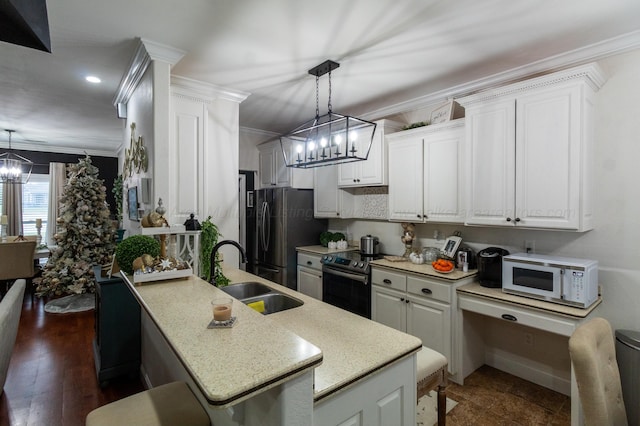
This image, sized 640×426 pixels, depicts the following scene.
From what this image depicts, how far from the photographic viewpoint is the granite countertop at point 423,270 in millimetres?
2674

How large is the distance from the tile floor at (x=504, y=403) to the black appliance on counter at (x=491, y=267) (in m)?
0.84

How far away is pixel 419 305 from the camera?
112 inches

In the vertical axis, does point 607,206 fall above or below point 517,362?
above

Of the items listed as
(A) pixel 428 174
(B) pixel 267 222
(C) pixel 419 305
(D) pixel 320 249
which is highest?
(A) pixel 428 174

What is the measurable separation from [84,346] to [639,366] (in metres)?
4.76

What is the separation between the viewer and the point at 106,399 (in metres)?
2.45

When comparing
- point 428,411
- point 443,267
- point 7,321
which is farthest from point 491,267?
point 7,321

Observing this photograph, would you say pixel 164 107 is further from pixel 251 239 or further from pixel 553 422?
pixel 553 422

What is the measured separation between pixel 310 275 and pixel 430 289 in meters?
1.67

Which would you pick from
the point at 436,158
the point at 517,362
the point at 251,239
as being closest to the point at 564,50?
the point at 436,158

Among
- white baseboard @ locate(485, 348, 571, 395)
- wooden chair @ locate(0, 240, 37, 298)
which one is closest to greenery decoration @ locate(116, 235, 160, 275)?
white baseboard @ locate(485, 348, 571, 395)

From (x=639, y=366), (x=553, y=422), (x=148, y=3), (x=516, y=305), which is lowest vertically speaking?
(x=553, y=422)

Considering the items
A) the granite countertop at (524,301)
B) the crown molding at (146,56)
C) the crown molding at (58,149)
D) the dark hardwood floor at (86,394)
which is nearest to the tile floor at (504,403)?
the dark hardwood floor at (86,394)

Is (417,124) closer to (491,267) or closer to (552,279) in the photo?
(491,267)
